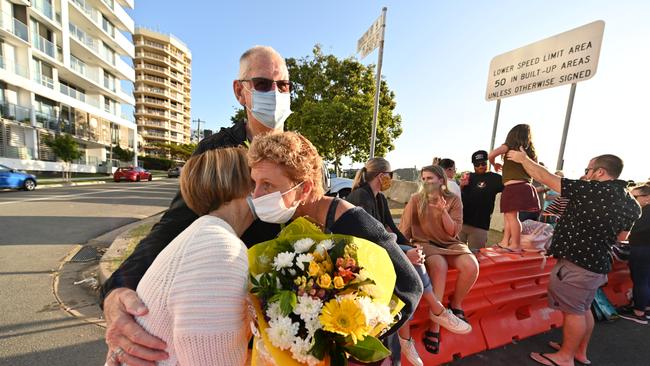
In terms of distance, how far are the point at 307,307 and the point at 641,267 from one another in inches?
216

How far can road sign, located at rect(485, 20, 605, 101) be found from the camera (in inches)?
183

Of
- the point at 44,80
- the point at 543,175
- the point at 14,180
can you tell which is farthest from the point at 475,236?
the point at 44,80

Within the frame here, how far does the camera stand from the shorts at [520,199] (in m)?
3.57

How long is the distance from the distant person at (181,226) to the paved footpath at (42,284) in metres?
2.11

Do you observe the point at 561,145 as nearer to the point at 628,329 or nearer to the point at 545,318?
the point at 628,329

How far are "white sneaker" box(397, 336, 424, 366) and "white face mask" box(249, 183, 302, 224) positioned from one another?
1.90 meters

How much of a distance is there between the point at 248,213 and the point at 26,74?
30.1 meters

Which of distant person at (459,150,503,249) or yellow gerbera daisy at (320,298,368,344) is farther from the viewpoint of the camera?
distant person at (459,150,503,249)

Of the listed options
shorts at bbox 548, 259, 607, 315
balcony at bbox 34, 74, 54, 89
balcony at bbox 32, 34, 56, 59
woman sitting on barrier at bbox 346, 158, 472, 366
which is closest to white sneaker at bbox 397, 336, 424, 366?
woman sitting on barrier at bbox 346, 158, 472, 366

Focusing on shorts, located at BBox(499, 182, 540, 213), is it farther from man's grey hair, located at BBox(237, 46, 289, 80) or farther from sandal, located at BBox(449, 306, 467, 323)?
man's grey hair, located at BBox(237, 46, 289, 80)

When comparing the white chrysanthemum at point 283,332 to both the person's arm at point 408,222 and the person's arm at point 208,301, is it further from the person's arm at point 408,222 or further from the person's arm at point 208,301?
the person's arm at point 408,222

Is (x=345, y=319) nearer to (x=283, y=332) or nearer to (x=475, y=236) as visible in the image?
(x=283, y=332)

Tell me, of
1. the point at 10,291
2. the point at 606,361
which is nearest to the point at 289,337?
the point at 606,361

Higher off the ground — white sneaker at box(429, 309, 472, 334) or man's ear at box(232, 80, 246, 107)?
man's ear at box(232, 80, 246, 107)
